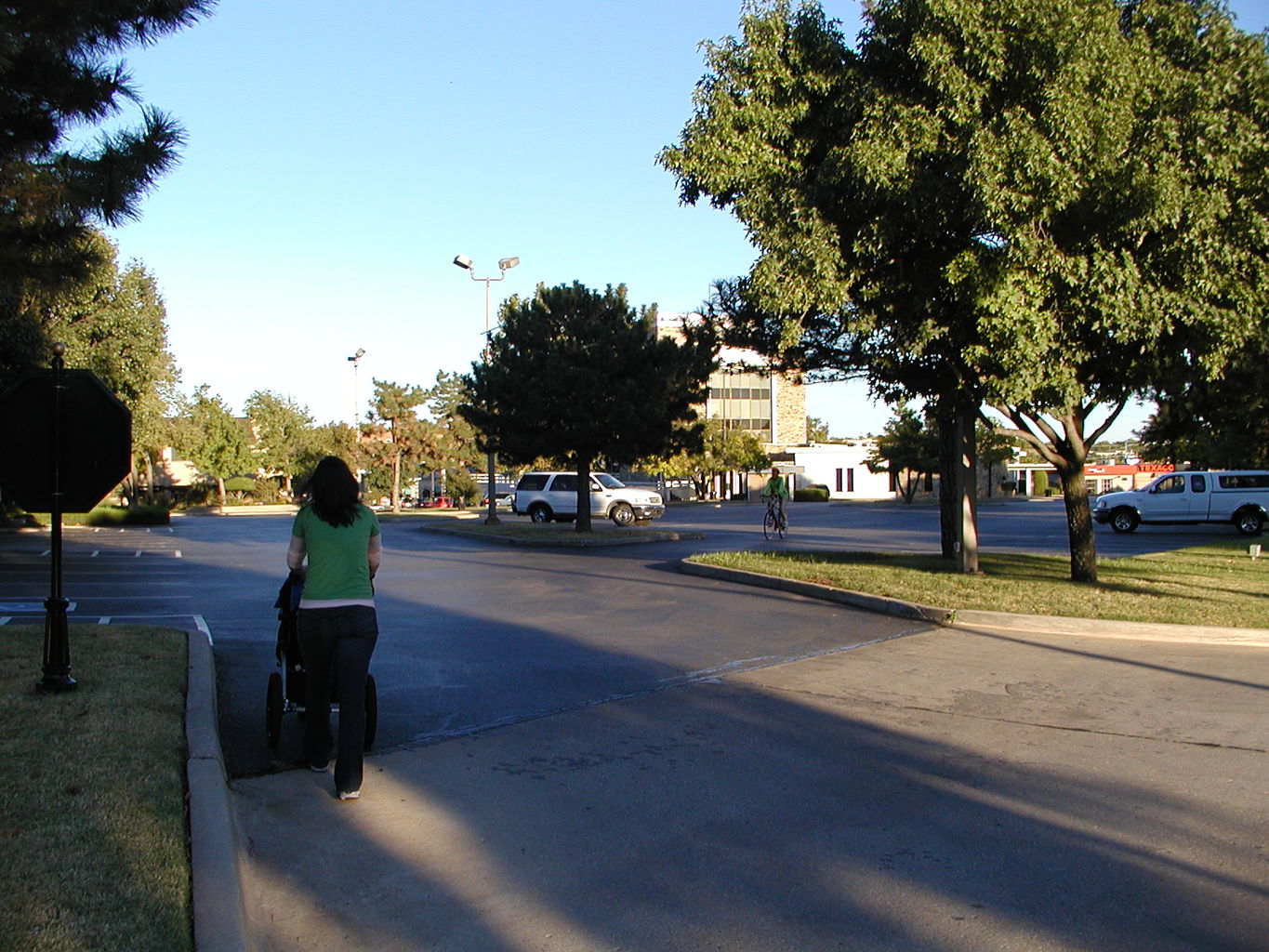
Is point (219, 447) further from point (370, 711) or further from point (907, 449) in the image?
point (370, 711)

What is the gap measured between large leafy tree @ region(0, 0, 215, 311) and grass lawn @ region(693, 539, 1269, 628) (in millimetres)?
9725

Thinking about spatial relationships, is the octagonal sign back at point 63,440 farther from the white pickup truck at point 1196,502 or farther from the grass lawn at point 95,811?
the white pickup truck at point 1196,502

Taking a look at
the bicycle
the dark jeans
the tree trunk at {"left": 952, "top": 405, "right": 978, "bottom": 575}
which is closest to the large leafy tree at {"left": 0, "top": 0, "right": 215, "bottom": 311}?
the dark jeans

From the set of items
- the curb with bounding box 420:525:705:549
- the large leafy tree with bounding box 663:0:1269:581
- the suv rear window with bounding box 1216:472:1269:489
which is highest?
the large leafy tree with bounding box 663:0:1269:581

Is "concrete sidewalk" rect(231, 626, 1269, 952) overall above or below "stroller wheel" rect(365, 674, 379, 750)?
below

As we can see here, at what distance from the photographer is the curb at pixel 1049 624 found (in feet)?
37.6

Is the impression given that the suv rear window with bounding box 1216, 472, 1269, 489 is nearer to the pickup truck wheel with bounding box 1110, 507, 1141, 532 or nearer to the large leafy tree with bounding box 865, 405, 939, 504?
the pickup truck wheel with bounding box 1110, 507, 1141, 532

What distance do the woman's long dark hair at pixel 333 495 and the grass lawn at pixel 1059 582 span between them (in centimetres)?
894

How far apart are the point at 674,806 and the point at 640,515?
31.1 meters

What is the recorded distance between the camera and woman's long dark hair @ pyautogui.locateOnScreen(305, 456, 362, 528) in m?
6.05

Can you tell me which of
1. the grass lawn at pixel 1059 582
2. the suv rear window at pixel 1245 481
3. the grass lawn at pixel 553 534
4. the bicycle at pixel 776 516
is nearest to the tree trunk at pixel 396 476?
the grass lawn at pixel 553 534

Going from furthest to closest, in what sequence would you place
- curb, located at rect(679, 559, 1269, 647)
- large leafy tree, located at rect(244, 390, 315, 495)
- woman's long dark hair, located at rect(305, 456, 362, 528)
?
large leafy tree, located at rect(244, 390, 315, 495)
curb, located at rect(679, 559, 1269, 647)
woman's long dark hair, located at rect(305, 456, 362, 528)

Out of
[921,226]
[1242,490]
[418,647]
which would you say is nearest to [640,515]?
[1242,490]

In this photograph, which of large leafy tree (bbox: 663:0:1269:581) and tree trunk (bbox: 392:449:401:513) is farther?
tree trunk (bbox: 392:449:401:513)
